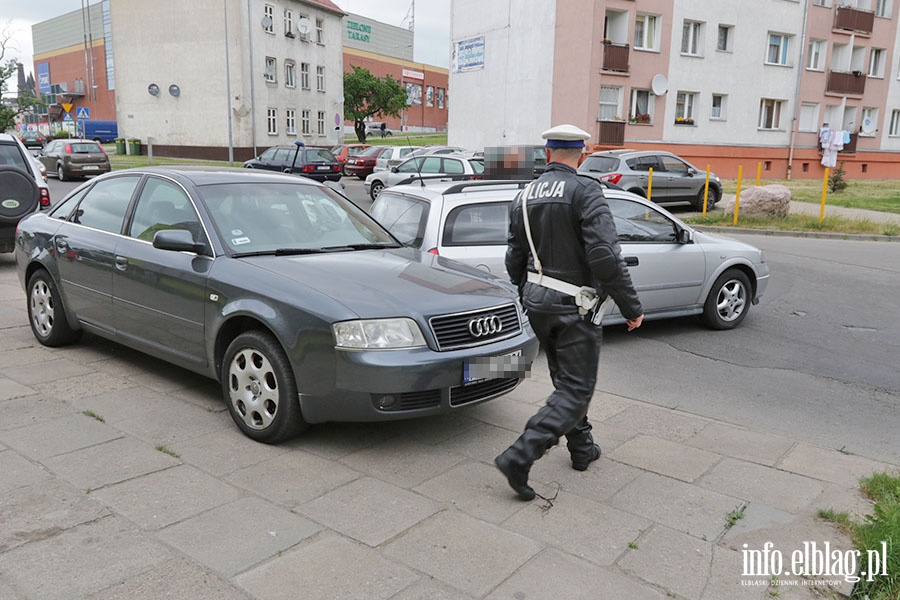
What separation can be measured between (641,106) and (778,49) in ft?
27.4

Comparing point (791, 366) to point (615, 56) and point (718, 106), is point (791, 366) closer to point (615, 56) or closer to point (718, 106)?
point (615, 56)

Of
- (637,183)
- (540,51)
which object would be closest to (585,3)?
(540,51)

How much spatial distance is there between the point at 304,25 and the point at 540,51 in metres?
22.5

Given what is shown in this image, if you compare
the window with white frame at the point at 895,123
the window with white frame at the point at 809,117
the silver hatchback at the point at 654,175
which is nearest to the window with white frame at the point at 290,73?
the window with white frame at the point at 809,117

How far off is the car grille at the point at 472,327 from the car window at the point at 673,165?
1697cm

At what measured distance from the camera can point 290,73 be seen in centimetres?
4900

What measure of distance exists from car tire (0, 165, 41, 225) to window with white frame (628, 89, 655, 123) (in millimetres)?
26900

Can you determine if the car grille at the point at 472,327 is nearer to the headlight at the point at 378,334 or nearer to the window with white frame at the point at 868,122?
the headlight at the point at 378,334

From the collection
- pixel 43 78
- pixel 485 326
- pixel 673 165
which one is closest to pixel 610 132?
pixel 673 165

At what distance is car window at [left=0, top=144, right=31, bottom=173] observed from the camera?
37.3 feet

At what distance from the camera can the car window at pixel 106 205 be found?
5910mm

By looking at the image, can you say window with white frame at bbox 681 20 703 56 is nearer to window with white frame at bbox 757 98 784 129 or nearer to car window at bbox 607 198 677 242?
window with white frame at bbox 757 98 784 129

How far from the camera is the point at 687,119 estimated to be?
3356 centimetres

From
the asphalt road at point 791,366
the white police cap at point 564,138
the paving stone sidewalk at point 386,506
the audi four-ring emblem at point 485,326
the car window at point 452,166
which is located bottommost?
the asphalt road at point 791,366
